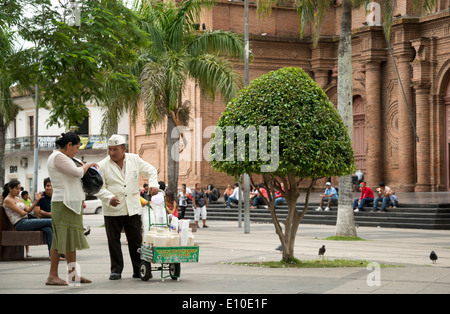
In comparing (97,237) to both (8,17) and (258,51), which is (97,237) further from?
(258,51)

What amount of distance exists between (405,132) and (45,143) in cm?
2977

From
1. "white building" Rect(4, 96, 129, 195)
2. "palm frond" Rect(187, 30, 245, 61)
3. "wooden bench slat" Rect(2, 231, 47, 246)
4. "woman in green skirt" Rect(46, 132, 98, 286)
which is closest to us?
"woman in green skirt" Rect(46, 132, 98, 286)

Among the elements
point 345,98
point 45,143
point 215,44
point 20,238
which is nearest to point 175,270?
point 20,238

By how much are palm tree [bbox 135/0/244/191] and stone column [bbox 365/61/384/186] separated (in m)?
13.3

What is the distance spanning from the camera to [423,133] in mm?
33781

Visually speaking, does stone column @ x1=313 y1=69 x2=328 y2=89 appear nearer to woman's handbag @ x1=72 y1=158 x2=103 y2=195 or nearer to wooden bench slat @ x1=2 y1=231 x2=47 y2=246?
wooden bench slat @ x1=2 y1=231 x2=47 y2=246

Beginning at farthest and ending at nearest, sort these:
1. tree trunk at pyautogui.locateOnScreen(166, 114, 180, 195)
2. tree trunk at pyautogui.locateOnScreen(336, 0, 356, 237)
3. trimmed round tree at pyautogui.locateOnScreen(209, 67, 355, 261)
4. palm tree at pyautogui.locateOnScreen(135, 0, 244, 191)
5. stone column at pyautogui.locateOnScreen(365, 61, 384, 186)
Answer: stone column at pyautogui.locateOnScreen(365, 61, 384, 186)
tree trunk at pyautogui.locateOnScreen(166, 114, 180, 195)
palm tree at pyautogui.locateOnScreen(135, 0, 244, 191)
tree trunk at pyautogui.locateOnScreen(336, 0, 356, 237)
trimmed round tree at pyautogui.locateOnScreen(209, 67, 355, 261)

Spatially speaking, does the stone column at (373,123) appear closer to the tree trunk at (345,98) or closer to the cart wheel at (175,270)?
the tree trunk at (345,98)

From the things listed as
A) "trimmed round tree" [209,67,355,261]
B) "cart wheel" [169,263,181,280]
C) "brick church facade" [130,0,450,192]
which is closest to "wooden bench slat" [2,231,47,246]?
"trimmed round tree" [209,67,355,261]

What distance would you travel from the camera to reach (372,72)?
36.0 m

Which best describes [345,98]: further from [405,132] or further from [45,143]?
[45,143]

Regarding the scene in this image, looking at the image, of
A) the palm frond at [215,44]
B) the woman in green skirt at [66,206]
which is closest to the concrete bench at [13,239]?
the woman in green skirt at [66,206]

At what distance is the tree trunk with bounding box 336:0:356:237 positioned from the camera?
63.8ft

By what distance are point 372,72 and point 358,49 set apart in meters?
2.03
